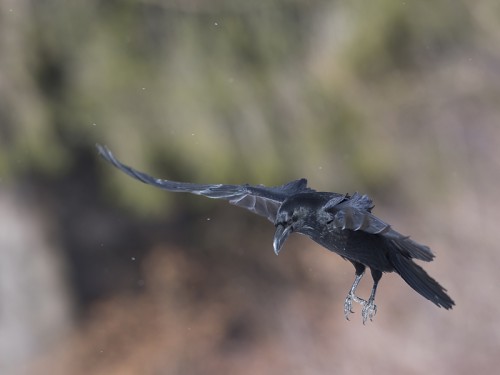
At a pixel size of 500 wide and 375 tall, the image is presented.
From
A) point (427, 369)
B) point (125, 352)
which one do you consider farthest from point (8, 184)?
point (427, 369)

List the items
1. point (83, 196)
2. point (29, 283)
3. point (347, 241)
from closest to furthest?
point (347, 241) < point (29, 283) < point (83, 196)

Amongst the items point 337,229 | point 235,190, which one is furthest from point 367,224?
point 235,190

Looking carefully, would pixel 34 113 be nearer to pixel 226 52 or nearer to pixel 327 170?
pixel 226 52

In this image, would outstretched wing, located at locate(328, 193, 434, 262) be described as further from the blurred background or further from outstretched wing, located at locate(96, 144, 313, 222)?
the blurred background

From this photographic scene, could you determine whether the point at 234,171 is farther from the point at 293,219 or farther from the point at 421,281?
the point at 421,281

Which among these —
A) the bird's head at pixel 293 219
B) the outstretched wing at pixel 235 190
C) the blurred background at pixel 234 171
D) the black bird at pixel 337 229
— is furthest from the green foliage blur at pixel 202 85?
the bird's head at pixel 293 219
